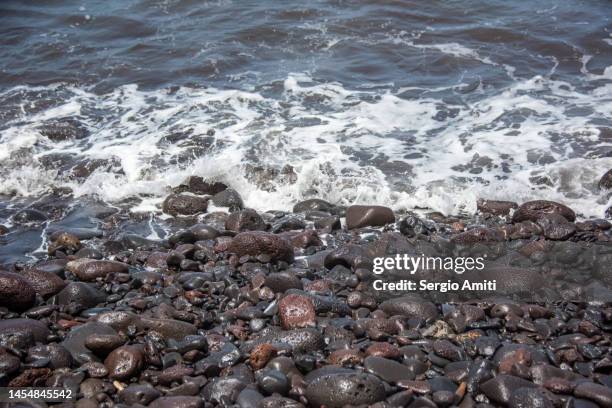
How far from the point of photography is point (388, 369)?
12.7ft

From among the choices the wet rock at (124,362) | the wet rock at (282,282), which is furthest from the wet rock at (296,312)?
the wet rock at (124,362)

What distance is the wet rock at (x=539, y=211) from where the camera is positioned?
22.3 feet

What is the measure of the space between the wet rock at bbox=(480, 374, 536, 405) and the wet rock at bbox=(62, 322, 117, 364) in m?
2.66

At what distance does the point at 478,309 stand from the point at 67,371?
3.14 meters

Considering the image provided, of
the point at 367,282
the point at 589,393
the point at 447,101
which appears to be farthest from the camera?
the point at 447,101

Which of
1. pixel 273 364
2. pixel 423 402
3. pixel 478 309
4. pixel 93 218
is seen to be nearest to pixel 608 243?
pixel 478 309

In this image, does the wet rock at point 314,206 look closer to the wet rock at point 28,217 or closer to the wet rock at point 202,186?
the wet rock at point 202,186

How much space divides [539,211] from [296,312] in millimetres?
3680

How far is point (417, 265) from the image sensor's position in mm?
5648

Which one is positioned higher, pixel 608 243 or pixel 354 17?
pixel 354 17

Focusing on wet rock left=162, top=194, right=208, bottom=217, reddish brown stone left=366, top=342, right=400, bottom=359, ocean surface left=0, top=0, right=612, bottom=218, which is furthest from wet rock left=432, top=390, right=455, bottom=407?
wet rock left=162, top=194, right=208, bottom=217

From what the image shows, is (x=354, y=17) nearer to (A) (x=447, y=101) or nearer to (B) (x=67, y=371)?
(A) (x=447, y=101)

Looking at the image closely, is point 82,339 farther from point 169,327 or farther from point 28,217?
point 28,217

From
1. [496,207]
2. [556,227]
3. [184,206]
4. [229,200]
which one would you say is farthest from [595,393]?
[184,206]
